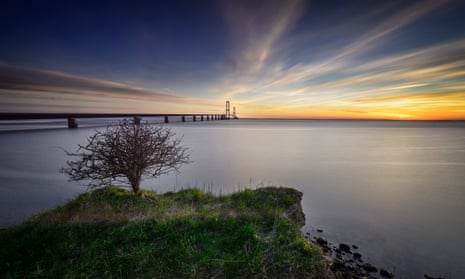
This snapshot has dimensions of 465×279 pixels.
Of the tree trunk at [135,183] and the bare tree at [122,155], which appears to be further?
the tree trunk at [135,183]

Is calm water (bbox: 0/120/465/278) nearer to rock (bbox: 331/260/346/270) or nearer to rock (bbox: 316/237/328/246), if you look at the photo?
rock (bbox: 316/237/328/246)

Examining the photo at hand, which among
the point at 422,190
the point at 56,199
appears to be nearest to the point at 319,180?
the point at 422,190

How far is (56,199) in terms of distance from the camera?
8.20m

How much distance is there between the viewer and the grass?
3756 mm

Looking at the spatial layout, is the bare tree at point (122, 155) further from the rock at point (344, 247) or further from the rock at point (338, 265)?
the rock at point (344, 247)

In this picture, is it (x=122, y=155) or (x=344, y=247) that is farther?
(x=122, y=155)

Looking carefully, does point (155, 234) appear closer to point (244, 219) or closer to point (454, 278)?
point (244, 219)

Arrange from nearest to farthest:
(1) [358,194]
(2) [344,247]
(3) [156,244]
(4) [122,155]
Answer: (3) [156,244] < (2) [344,247] < (4) [122,155] < (1) [358,194]

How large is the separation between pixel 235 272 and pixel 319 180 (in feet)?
32.6

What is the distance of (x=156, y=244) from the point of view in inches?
170

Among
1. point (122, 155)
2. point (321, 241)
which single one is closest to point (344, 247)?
point (321, 241)

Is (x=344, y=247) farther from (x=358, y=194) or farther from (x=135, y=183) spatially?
(x=135, y=183)

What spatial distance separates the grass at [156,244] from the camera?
376 centimetres

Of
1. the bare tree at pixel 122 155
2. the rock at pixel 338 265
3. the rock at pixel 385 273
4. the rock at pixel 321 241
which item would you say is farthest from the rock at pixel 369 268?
the bare tree at pixel 122 155
